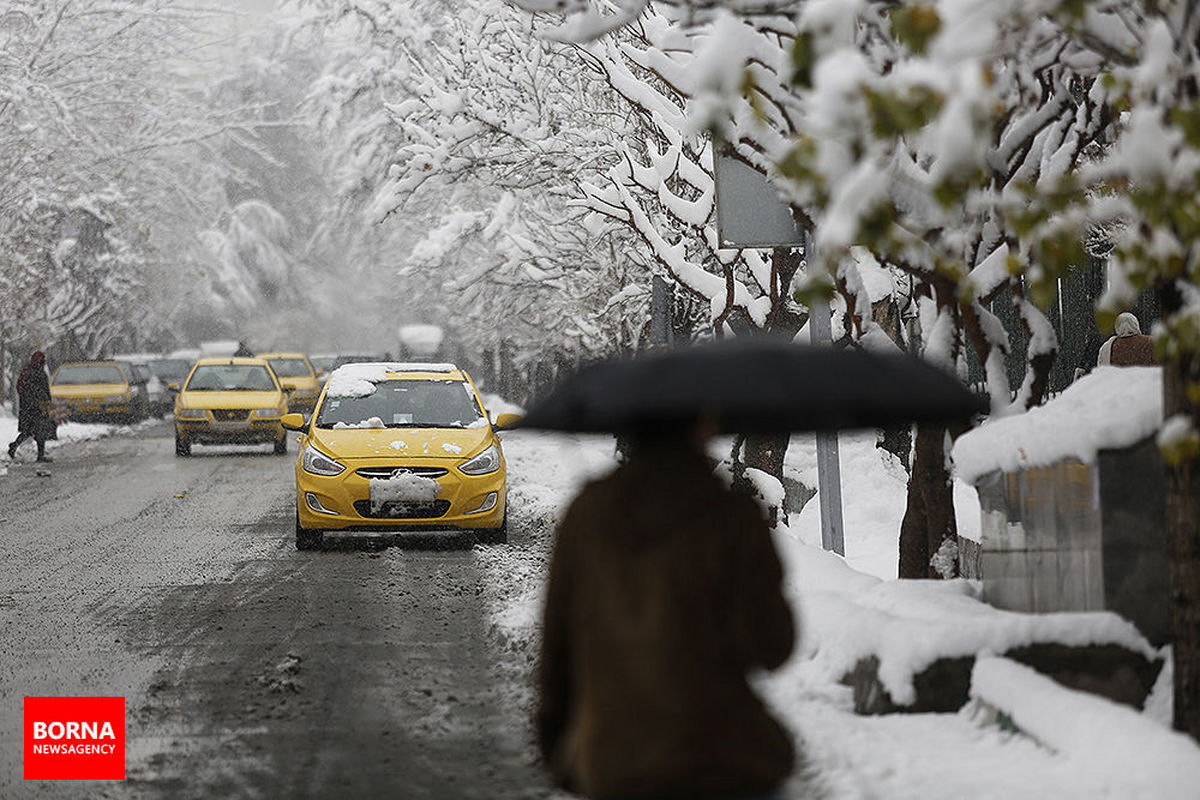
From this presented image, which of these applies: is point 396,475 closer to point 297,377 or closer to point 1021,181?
point 1021,181

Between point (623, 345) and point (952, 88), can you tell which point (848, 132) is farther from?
point (623, 345)

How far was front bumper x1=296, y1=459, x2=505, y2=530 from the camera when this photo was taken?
14938 mm

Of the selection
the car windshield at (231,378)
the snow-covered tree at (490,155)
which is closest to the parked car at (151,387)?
the snow-covered tree at (490,155)

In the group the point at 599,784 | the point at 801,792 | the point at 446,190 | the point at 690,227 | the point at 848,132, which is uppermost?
the point at 446,190

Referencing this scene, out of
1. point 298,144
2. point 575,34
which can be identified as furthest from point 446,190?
point 298,144

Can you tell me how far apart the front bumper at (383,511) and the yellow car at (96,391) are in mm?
26406

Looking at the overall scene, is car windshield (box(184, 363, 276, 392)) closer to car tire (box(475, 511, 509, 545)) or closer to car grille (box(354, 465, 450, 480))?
car tire (box(475, 511, 509, 545))

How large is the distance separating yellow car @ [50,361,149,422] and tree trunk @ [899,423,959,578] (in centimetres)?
3276

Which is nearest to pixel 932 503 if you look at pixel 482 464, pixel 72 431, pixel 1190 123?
pixel 1190 123

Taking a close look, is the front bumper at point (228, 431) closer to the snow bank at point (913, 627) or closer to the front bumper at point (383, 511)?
the front bumper at point (383, 511)

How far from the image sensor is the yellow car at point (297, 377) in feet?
132

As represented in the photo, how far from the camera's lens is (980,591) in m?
8.38

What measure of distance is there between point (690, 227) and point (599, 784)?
11994mm

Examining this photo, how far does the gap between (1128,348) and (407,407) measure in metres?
6.38
